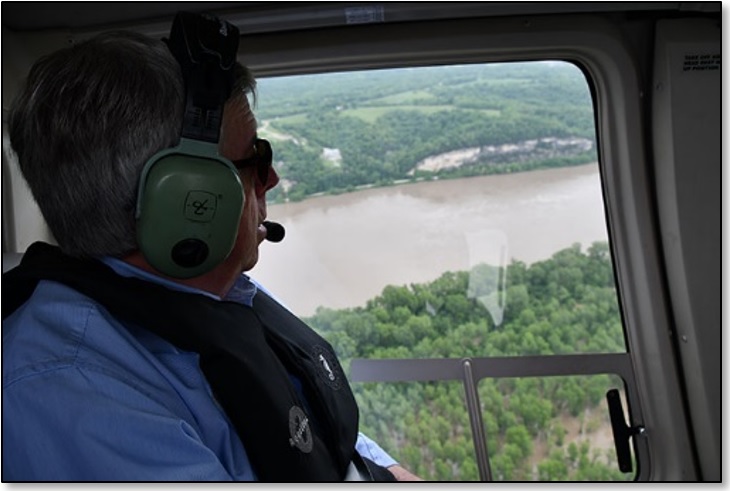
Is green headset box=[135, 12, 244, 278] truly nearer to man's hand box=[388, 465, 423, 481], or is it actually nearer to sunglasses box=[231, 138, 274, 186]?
sunglasses box=[231, 138, 274, 186]

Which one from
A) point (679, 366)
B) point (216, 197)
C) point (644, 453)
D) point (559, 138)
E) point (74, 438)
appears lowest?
point (644, 453)

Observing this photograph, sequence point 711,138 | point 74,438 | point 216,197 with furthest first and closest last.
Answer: point 711,138, point 216,197, point 74,438

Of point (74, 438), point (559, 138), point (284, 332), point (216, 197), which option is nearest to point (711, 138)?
point (559, 138)

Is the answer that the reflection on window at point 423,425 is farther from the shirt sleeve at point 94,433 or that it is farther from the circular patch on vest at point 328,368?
the shirt sleeve at point 94,433

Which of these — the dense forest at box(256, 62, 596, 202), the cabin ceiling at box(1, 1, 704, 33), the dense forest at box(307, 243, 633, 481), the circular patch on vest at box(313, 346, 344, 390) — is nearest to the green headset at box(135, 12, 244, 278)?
the circular patch on vest at box(313, 346, 344, 390)

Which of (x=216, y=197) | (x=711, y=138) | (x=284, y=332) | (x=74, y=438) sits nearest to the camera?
(x=74, y=438)

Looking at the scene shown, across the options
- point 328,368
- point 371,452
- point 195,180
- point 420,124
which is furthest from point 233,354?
point 420,124

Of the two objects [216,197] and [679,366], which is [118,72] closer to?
[216,197]
